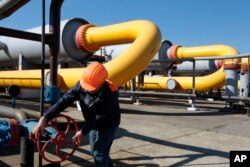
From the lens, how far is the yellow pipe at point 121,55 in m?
7.64

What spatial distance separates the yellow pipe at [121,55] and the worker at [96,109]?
4.05 meters

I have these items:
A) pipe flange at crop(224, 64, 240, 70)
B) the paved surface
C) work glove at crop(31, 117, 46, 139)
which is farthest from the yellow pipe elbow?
work glove at crop(31, 117, 46, 139)

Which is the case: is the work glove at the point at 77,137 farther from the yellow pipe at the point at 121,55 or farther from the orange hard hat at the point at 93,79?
the yellow pipe at the point at 121,55

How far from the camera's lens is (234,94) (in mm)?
11406

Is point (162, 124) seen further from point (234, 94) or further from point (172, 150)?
point (234, 94)

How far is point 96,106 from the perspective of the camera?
10.8 feet

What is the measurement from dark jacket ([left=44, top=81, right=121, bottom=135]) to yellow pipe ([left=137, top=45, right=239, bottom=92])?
33.7 ft

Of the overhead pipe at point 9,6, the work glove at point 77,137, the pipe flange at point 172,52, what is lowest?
the work glove at point 77,137

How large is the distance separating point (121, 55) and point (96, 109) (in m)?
4.62

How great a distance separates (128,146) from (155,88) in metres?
9.69

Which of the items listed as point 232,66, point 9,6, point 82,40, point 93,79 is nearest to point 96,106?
point 93,79

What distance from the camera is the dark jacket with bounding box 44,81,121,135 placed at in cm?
326

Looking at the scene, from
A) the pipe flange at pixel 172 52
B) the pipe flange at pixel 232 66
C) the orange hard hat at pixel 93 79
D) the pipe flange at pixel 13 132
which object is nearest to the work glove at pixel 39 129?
the pipe flange at pixel 13 132

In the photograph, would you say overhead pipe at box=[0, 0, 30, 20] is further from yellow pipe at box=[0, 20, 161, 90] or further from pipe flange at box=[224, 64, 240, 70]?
pipe flange at box=[224, 64, 240, 70]
